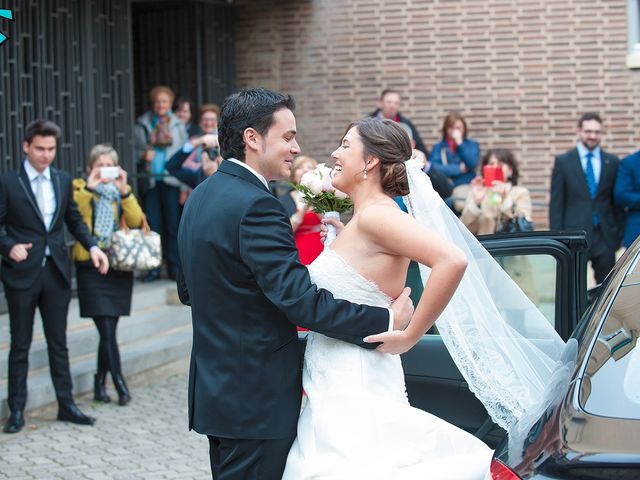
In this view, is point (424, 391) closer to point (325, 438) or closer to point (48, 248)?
point (325, 438)

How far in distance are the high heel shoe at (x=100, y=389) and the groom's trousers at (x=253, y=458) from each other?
4882mm

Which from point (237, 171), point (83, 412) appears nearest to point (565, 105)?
point (83, 412)

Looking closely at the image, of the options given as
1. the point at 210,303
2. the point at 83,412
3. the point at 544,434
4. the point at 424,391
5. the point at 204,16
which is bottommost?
the point at 83,412

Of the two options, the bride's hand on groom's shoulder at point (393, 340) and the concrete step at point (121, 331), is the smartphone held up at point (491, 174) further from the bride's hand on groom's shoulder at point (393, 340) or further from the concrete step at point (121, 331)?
the bride's hand on groom's shoulder at point (393, 340)

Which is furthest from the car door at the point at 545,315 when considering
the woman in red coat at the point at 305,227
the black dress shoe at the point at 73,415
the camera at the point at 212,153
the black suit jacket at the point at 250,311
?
the camera at the point at 212,153

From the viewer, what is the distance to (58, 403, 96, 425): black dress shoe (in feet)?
25.4

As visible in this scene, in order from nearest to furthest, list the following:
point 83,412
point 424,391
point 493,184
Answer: point 424,391 → point 83,412 → point 493,184

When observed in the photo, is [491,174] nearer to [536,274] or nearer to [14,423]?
[536,274]

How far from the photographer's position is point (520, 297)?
4586mm

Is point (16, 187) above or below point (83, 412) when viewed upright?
above

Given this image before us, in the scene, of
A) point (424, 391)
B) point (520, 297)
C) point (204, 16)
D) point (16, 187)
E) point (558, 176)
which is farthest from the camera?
point (204, 16)

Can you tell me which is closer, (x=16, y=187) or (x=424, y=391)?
(x=424, y=391)

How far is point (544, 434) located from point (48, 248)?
17.2 ft

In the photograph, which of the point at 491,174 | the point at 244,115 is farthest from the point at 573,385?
the point at 491,174
